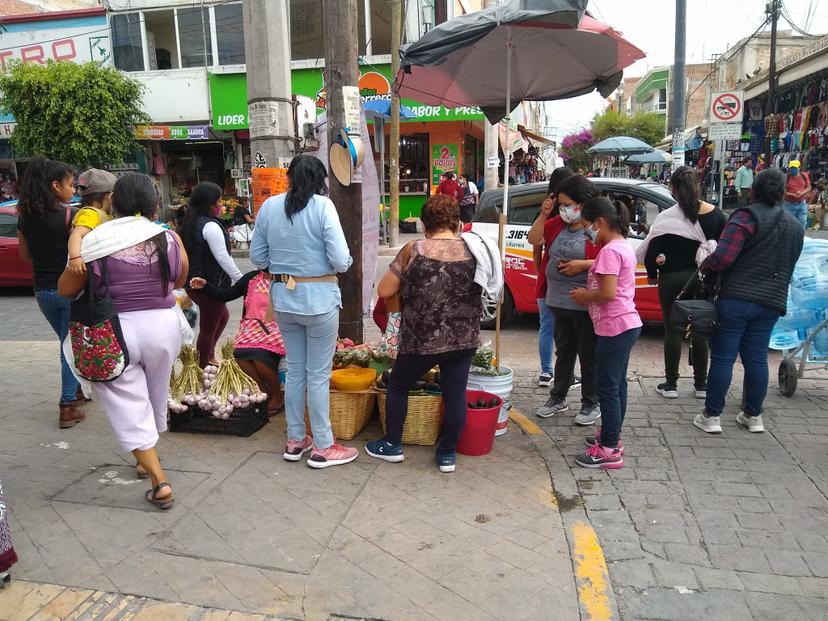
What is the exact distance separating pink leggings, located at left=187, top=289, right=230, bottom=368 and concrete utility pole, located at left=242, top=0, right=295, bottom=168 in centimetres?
319

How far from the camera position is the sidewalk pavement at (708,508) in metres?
2.74

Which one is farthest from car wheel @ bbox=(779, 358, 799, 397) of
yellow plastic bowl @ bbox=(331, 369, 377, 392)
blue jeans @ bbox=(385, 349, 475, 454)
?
yellow plastic bowl @ bbox=(331, 369, 377, 392)

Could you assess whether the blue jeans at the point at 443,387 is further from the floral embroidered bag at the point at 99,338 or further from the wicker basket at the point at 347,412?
the floral embroidered bag at the point at 99,338

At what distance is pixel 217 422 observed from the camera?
4461 millimetres

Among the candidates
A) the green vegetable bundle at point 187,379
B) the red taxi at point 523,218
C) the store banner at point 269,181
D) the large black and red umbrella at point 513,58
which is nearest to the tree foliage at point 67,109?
the store banner at point 269,181

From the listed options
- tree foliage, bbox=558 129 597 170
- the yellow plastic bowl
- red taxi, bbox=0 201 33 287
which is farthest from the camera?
tree foliage, bbox=558 129 597 170

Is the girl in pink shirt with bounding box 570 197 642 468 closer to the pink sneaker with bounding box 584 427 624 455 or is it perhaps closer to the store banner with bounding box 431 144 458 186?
the pink sneaker with bounding box 584 427 624 455

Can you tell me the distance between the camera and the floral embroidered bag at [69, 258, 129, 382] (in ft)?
10.5

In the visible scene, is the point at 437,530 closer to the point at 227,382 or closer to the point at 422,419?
the point at 422,419

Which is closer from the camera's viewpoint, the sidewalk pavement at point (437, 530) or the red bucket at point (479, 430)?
the sidewalk pavement at point (437, 530)

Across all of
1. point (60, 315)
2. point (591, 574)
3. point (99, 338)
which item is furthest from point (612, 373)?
point (60, 315)

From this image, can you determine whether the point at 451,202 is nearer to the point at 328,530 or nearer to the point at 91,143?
the point at 328,530

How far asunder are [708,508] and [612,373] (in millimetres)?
903

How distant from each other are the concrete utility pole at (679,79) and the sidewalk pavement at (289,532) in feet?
29.4
